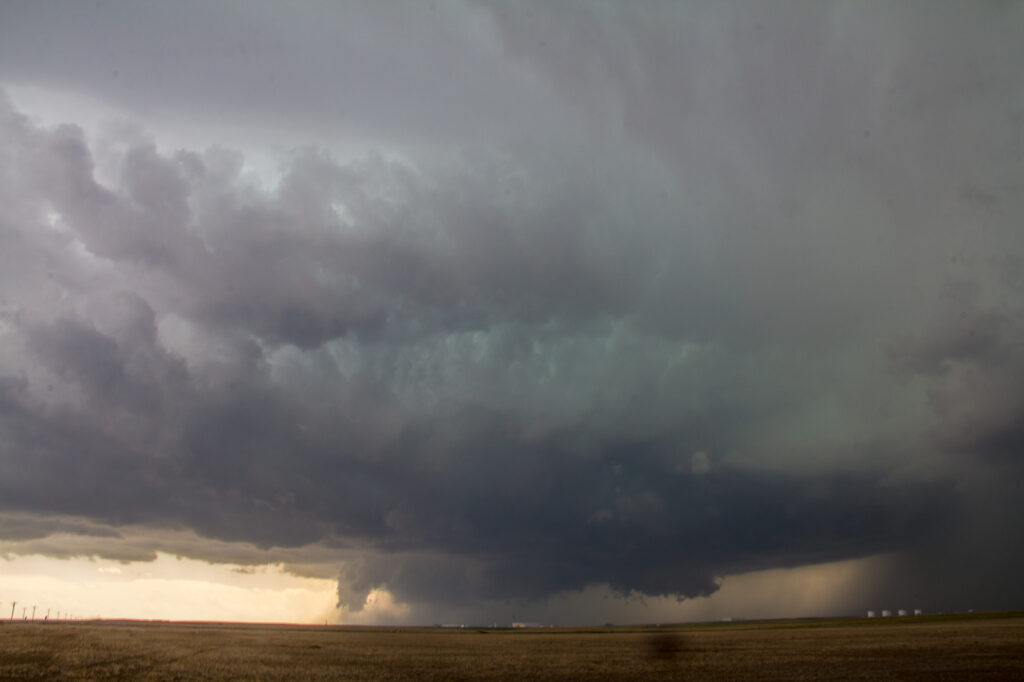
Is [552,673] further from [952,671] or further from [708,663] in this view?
[952,671]

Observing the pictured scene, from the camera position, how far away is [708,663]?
76812 millimetres

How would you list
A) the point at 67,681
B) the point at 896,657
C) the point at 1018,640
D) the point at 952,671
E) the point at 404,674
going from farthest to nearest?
Answer: 1. the point at 1018,640
2. the point at 896,657
3. the point at 404,674
4. the point at 952,671
5. the point at 67,681

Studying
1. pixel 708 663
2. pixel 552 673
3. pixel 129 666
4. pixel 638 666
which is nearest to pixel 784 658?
pixel 708 663

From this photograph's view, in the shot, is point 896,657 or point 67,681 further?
point 896,657

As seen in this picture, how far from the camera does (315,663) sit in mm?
81750

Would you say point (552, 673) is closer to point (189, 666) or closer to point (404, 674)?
point (404, 674)

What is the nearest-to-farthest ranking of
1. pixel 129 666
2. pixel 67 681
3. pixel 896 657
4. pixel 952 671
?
pixel 67 681
pixel 952 671
pixel 129 666
pixel 896 657

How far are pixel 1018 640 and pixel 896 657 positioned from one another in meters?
31.2

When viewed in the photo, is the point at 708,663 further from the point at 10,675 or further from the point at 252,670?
the point at 10,675

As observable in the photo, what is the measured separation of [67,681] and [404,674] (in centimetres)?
2865

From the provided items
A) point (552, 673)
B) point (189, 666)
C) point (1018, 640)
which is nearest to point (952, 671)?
point (552, 673)

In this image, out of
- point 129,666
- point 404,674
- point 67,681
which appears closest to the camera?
point 67,681

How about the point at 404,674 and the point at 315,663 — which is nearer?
the point at 404,674

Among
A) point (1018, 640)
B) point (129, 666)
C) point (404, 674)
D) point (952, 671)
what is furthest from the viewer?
point (1018, 640)
